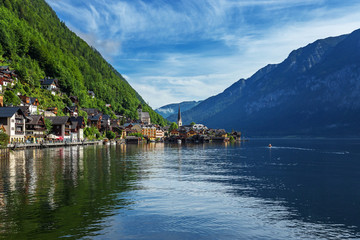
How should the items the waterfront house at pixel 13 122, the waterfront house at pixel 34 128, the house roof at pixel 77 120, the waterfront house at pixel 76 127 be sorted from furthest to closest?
the house roof at pixel 77 120
the waterfront house at pixel 76 127
the waterfront house at pixel 34 128
the waterfront house at pixel 13 122

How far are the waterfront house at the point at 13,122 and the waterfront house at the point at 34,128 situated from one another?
6227 mm

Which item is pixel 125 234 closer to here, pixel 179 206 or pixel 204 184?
pixel 179 206

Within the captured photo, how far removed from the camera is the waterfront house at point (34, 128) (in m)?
129

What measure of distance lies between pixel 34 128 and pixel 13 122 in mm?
16978

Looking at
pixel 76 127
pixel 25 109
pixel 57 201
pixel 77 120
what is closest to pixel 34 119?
pixel 25 109

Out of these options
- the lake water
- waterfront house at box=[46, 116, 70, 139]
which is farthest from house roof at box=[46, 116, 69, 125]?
the lake water

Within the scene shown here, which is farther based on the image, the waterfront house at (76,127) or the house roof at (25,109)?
the waterfront house at (76,127)

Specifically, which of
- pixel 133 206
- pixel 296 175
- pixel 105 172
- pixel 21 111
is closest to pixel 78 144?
pixel 21 111

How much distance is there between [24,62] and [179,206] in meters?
170

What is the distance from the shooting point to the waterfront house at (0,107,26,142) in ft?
366

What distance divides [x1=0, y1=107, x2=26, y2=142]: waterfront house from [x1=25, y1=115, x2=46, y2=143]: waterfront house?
6227mm

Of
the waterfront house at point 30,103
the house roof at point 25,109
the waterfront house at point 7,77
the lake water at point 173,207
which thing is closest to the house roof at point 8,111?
the house roof at point 25,109

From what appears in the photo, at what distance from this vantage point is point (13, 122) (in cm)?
11456

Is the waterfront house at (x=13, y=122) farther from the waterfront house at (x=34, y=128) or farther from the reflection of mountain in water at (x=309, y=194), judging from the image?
the reflection of mountain in water at (x=309, y=194)
